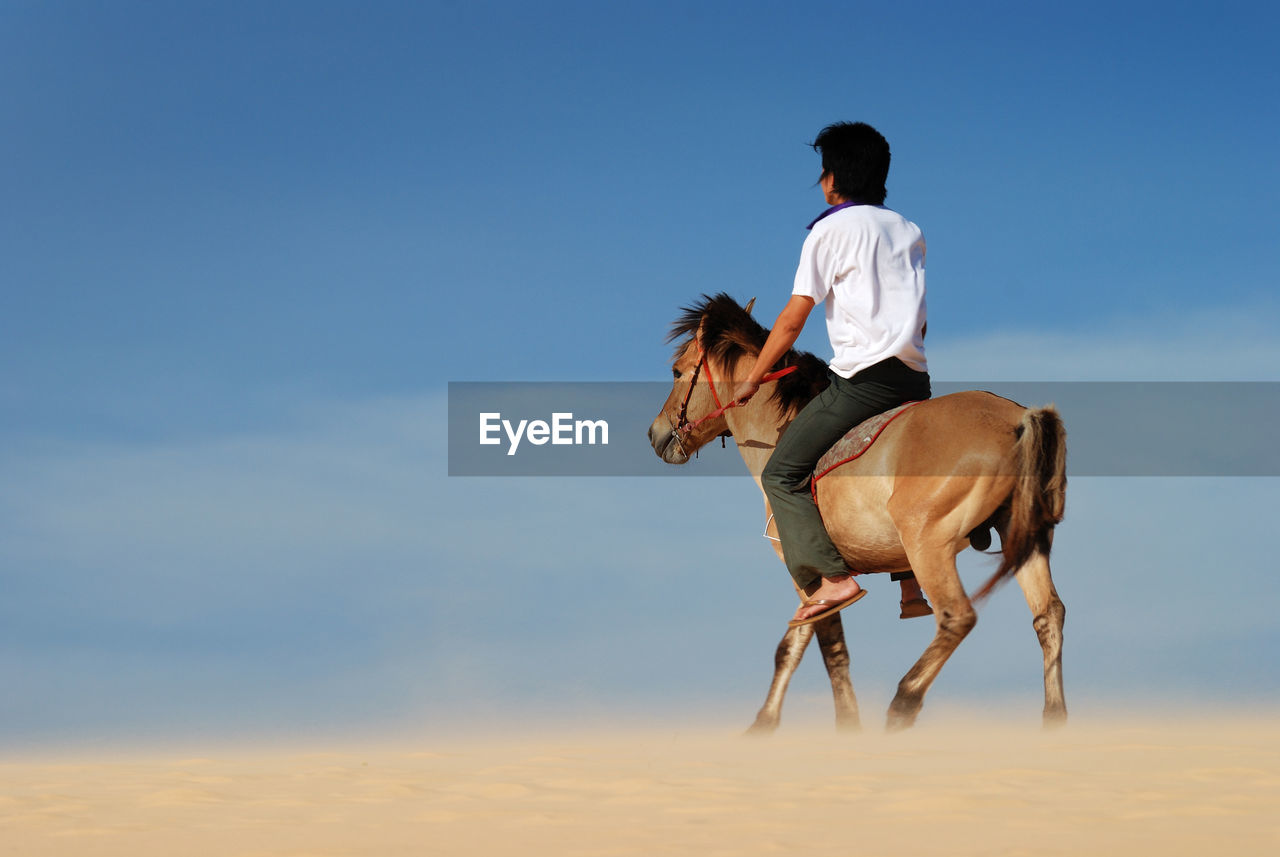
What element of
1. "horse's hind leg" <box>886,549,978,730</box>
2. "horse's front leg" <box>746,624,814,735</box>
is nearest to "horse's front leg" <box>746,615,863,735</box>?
"horse's front leg" <box>746,624,814,735</box>

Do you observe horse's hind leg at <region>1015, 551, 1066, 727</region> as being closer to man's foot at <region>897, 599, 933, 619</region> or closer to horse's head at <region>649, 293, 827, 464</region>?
man's foot at <region>897, 599, 933, 619</region>

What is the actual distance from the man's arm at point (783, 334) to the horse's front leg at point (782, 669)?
1.78 metres

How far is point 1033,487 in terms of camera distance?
7.55 m

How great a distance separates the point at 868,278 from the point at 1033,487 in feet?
5.48

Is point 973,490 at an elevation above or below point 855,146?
below

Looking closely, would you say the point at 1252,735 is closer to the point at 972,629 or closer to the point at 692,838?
the point at 972,629

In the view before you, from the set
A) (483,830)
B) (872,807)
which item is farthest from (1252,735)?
(483,830)

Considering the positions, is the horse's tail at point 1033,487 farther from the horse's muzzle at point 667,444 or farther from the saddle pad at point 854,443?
the horse's muzzle at point 667,444

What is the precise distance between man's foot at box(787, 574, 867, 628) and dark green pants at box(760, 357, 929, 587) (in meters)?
0.07

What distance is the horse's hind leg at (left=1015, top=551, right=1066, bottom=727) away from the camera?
7.82 meters

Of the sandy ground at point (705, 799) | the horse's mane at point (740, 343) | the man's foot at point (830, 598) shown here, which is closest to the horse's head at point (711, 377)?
the horse's mane at point (740, 343)

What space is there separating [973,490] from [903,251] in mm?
1626

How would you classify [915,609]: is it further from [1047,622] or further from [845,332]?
[845,332]

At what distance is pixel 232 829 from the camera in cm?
534
